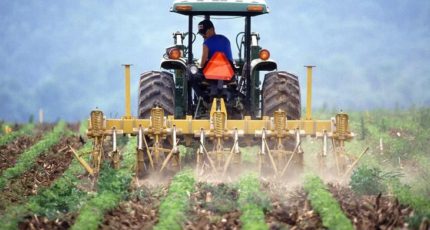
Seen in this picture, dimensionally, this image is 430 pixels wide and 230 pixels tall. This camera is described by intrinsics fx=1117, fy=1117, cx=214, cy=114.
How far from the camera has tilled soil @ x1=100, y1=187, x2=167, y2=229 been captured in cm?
1229

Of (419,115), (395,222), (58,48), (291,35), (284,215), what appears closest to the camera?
(395,222)

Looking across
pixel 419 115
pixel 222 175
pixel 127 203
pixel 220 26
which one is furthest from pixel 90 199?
pixel 220 26

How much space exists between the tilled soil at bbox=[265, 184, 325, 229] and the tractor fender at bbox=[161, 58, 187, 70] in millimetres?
3009

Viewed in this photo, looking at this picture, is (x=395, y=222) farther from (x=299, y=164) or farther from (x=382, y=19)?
(x=382, y=19)

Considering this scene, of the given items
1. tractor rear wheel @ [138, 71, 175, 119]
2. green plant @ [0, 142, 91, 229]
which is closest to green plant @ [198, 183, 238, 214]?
green plant @ [0, 142, 91, 229]

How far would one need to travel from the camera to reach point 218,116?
50.9 ft

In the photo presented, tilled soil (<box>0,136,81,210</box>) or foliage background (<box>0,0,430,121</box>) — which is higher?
foliage background (<box>0,0,430,121</box>)

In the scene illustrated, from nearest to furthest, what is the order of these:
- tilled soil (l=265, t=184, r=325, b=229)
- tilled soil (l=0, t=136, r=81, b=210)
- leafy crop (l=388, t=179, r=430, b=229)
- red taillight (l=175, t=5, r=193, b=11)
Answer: leafy crop (l=388, t=179, r=430, b=229) → tilled soil (l=265, t=184, r=325, b=229) → tilled soil (l=0, t=136, r=81, b=210) → red taillight (l=175, t=5, r=193, b=11)

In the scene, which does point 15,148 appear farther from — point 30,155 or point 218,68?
point 218,68

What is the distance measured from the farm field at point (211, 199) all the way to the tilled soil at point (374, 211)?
0.4 inches

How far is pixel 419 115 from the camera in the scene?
25.5 metres

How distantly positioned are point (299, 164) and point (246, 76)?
1.94m

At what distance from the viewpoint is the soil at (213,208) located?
12.3 metres

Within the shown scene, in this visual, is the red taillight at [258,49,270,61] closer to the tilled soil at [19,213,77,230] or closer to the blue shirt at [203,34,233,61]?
the blue shirt at [203,34,233,61]
